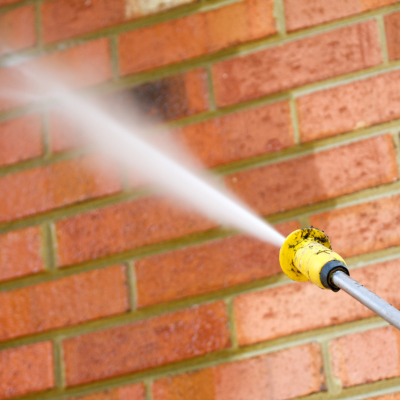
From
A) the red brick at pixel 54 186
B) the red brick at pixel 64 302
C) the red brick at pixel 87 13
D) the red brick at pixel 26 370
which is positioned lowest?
the red brick at pixel 26 370

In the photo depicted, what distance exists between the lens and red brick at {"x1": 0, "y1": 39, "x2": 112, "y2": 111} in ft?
2.71

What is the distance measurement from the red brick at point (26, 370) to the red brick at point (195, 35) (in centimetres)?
53

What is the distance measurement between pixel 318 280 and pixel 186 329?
37cm

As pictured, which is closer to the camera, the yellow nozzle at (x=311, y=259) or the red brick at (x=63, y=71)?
the yellow nozzle at (x=311, y=259)

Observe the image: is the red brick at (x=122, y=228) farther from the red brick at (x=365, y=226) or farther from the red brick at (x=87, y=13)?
the red brick at (x=87, y=13)

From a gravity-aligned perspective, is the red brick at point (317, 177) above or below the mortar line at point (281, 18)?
below

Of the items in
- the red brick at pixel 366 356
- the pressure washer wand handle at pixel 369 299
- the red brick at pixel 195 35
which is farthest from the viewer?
the red brick at pixel 195 35

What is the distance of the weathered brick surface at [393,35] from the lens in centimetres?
73

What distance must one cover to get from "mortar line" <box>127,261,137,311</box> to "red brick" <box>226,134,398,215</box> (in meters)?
0.23

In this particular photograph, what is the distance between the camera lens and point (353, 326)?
0.69 meters

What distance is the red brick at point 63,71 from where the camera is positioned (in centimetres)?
83

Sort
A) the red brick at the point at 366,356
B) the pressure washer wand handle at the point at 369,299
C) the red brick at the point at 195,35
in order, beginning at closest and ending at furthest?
the pressure washer wand handle at the point at 369,299, the red brick at the point at 366,356, the red brick at the point at 195,35

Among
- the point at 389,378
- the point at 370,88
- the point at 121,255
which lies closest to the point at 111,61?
the point at 121,255

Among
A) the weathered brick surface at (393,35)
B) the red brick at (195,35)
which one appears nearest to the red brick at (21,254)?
the red brick at (195,35)
